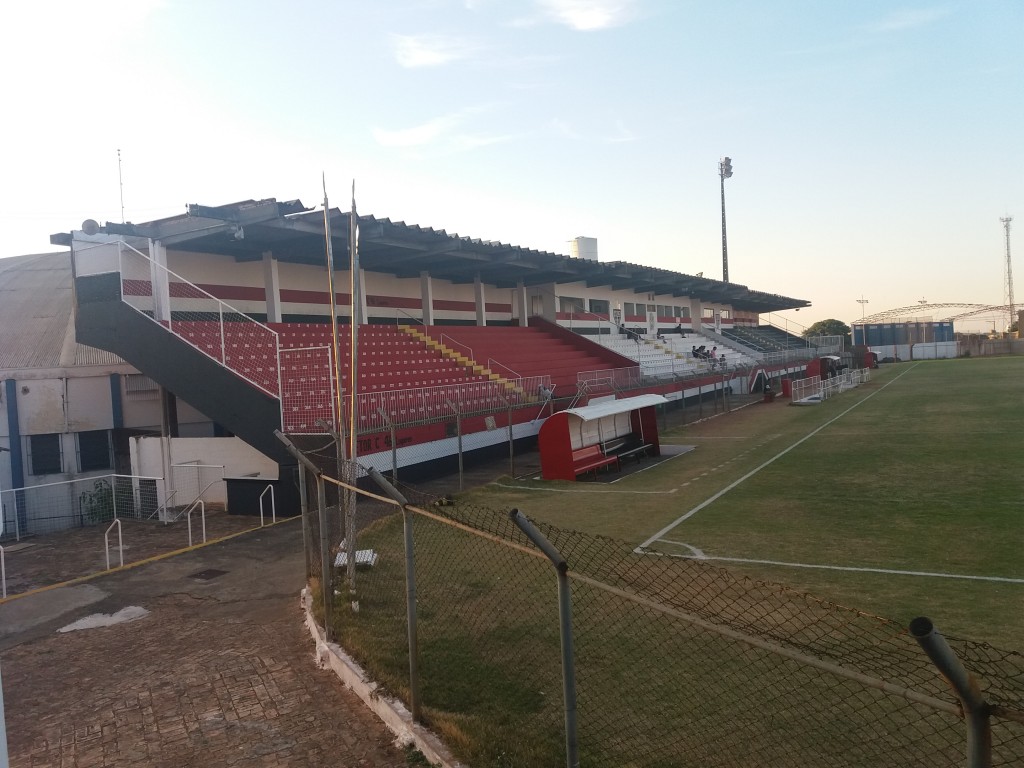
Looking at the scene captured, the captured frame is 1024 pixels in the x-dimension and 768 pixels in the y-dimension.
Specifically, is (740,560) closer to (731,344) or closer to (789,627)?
(789,627)

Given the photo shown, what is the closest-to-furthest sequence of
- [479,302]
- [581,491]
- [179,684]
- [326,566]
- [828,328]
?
[179,684], [326,566], [581,491], [479,302], [828,328]

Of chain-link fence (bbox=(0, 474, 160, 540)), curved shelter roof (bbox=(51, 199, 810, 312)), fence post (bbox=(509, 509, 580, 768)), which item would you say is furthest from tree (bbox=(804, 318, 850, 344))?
Answer: fence post (bbox=(509, 509, 580, 768))

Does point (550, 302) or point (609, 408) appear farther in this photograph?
point (550, 302)

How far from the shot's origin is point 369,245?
23.3 meters

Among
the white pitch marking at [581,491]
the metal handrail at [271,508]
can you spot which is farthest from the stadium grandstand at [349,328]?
the white pitch marking at [581,491]

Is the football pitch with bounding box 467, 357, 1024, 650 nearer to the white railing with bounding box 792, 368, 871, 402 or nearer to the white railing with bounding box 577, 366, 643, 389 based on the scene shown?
A: the white railing with bounding box 577, 366, 643, 389

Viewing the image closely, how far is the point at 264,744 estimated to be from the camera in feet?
18.2

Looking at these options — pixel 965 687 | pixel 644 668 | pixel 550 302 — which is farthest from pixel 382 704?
pixel 550 302

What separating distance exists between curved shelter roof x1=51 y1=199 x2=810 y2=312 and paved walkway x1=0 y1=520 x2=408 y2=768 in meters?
6.61

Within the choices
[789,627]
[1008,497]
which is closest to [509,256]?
[1008,497]

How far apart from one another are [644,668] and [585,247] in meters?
43.1

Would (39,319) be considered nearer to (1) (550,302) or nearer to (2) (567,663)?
(1) (550,302)

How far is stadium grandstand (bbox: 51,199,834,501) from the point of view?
16.3 metres

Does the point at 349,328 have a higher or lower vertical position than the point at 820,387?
higher
